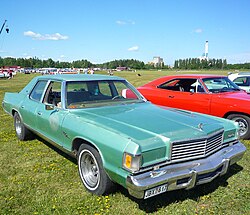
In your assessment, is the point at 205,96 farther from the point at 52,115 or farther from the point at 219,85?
the point at 52,115

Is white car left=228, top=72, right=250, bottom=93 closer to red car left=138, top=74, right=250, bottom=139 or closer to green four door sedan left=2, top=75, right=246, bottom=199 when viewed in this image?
red car left=138, top=74, right=250, bottom=139

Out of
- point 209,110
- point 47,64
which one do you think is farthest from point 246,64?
point 209,110

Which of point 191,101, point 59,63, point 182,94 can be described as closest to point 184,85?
point 182,94

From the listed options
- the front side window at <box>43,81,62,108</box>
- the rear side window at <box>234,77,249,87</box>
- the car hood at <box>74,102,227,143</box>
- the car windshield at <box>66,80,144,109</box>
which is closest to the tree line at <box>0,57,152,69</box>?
the rear side window at <box>234,77,249,87</box>

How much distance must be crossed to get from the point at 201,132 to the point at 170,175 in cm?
69

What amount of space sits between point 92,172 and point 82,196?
33 centimetres

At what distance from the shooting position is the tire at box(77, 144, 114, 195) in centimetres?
308

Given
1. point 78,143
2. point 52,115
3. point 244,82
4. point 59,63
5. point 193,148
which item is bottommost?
point 78,143

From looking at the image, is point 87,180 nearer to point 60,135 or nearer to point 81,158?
point 81,158

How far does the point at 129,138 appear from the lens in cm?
272

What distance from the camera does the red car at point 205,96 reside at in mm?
5721

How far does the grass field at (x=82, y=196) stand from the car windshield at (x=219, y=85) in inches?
94.7

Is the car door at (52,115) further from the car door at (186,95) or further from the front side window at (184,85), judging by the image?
the front side window at (184,85)

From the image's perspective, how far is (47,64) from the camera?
13788 centimetres
